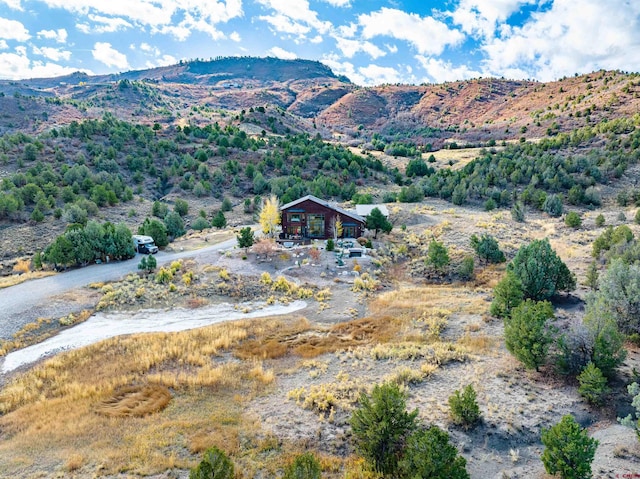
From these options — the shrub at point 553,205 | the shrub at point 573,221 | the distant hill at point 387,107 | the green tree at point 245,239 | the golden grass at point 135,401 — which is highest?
the distant hill at point 387,107

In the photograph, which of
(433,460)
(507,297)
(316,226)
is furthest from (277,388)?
(316,226)

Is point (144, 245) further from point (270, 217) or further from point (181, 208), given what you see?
point (181, 208)

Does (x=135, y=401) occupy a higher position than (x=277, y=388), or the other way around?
(x=135, y=401)

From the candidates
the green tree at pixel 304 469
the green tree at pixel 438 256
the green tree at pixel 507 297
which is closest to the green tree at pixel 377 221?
the green tree at pixel 438 256

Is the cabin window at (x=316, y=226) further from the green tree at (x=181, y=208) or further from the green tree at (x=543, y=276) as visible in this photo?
the green tree at (x=181, y=208)

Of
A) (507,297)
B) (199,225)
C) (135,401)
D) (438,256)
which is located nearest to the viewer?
(135,401)

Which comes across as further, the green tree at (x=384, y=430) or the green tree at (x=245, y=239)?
the green tree at (x=245, y=239)
